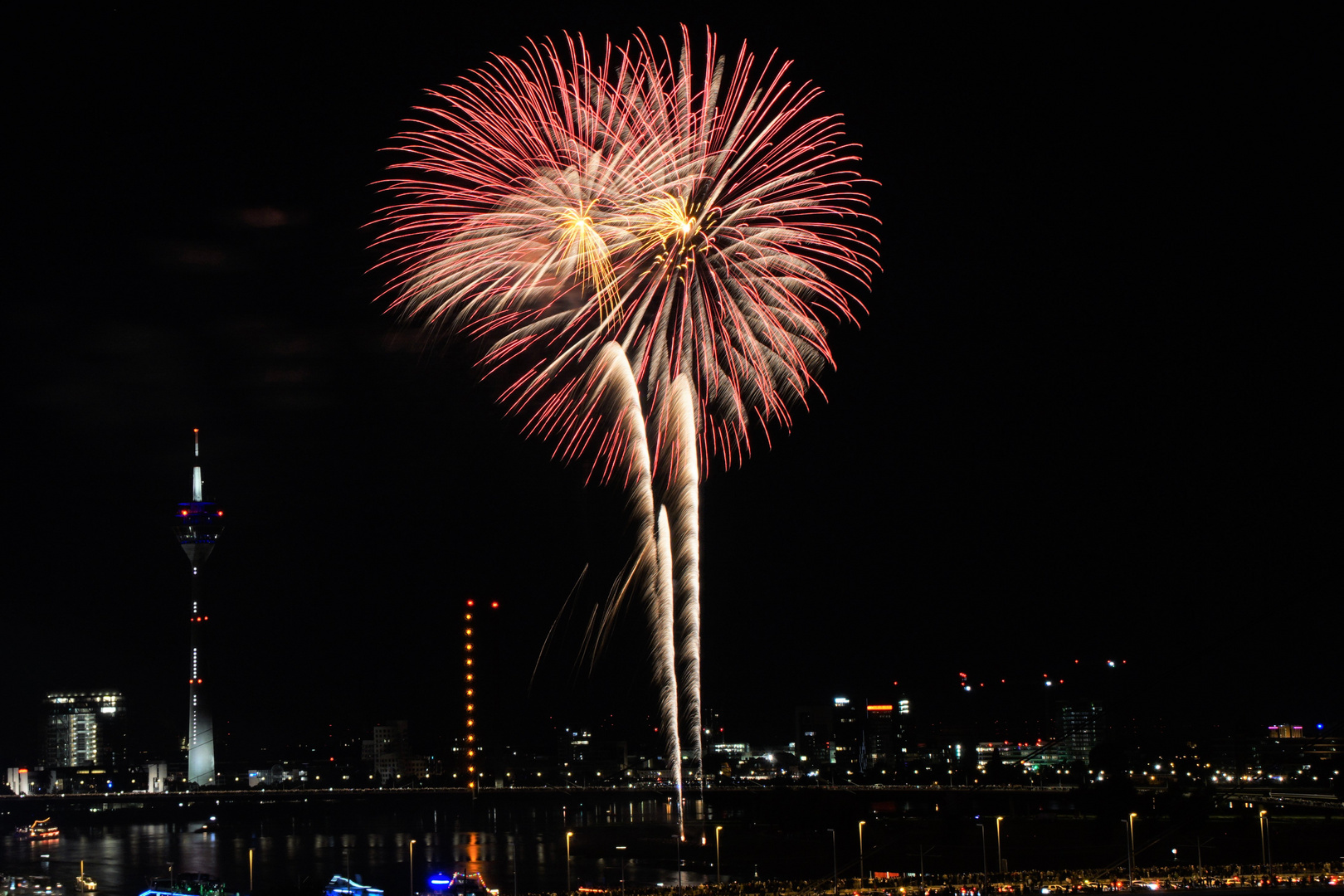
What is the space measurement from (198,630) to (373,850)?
2480 inches

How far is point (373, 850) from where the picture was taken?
42125mm

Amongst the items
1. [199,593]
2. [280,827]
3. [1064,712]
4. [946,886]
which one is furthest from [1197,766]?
[199,593]

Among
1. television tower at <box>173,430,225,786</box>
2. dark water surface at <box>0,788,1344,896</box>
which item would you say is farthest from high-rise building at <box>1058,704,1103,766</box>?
television tower at <box>173,430,225,786</box>

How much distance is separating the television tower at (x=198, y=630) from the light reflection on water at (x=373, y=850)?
28.5 metres

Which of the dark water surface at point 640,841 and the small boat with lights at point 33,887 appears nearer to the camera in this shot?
the small boat with lights at point 33,887

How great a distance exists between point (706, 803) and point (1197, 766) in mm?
28340

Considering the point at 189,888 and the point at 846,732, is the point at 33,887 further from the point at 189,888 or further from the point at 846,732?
the point at 846,732

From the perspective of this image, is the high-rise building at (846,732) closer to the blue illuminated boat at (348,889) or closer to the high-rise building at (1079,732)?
the high-rise building at (1079,732)

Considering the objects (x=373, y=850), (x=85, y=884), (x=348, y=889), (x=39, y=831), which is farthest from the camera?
(x=39, y=831)

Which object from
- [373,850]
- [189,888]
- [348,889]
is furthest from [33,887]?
[373,850]

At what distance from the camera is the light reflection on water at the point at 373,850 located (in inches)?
1289

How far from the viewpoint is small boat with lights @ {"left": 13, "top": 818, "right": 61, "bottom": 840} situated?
54406mm

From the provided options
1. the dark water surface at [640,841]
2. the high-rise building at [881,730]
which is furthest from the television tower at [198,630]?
the high-rise building at [881,730]

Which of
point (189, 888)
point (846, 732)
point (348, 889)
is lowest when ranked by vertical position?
point (846, 732)
